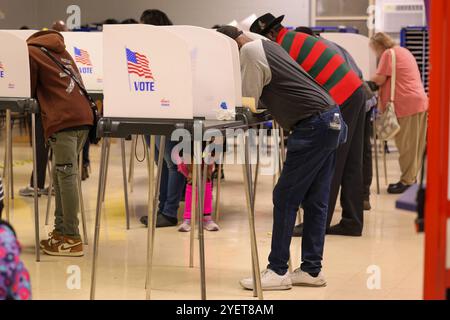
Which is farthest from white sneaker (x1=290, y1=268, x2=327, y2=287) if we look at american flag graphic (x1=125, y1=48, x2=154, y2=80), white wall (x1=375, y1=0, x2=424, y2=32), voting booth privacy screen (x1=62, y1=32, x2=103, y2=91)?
white wall (x1=375, y1=0, x2=424, y2=32)

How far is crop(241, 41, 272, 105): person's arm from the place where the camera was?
12.0 feet

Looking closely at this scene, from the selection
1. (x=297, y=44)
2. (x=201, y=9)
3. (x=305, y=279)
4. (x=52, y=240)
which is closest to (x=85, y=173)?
(x=52, y=240)

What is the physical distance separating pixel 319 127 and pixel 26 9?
9075 mm

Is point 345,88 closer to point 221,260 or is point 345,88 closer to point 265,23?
point 265,23

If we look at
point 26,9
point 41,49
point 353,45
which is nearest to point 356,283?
point 41,49

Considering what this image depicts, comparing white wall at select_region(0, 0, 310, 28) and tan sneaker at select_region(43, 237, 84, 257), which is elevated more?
white wall at select_region(0, 0, 310, 28)

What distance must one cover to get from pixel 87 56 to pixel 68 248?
5.29ft

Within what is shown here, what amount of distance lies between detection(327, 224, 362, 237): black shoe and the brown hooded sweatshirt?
1.81m

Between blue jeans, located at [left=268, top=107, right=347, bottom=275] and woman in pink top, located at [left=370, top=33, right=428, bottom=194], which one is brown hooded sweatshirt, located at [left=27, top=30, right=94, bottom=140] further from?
woman in pink top, located at [left=370, top=33, right=428, bottom=194]

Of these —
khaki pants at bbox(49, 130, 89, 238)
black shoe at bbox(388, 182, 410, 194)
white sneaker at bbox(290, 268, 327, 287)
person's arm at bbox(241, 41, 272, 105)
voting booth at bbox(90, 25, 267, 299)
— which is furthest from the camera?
black shoe at bbox(388, 182, 410, 194)

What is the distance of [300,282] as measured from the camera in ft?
13.4

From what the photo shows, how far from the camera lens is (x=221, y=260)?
462 cm

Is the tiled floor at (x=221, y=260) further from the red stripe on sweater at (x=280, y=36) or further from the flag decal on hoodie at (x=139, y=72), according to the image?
the red stripe on sweater at (x=280, y=36)

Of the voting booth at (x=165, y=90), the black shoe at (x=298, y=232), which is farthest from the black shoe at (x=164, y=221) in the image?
the voting booth at (x=165, y=90)
